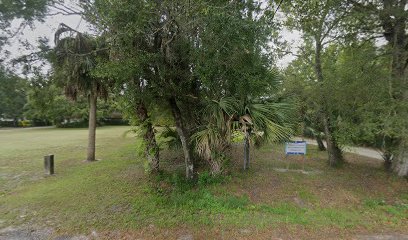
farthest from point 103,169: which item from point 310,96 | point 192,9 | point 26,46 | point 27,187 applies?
point 310,96

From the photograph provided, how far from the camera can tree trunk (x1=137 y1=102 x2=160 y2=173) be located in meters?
6.91

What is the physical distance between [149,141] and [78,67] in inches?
165

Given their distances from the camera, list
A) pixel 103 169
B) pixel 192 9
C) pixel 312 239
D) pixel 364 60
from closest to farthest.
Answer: pixel 312 239, pixel 192 9, pixel 364 60, pixel 103 169

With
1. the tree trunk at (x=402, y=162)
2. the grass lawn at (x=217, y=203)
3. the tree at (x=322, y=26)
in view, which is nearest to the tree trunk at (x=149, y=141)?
the grass lawn at (x=217, y=203)

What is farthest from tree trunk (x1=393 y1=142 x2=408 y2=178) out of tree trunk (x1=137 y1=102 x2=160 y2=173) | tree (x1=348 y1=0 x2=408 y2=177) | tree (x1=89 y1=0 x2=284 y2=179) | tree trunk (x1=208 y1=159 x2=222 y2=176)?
tree trunk (x1=137 y1=102 x2=160 y2=173)

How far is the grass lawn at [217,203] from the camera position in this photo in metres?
4.22

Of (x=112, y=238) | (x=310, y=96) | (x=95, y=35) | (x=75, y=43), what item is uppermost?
(x=75, y=43)

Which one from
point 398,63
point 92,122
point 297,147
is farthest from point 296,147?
point 92,122

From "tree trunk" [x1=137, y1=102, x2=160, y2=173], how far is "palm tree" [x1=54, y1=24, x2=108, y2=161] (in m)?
1.81

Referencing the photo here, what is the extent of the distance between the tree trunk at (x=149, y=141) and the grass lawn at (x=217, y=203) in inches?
17.7

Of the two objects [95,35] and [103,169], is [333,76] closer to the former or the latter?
[95,35]

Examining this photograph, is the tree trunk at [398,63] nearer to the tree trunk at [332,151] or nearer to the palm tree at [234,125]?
the tree trunk at [332,151]

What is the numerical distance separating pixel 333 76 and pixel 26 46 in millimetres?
7505

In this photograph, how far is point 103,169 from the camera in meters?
8.79
